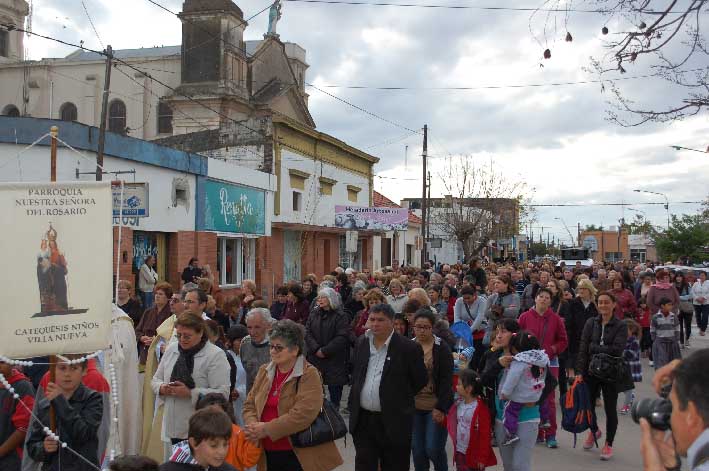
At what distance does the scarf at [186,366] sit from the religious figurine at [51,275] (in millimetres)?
1114

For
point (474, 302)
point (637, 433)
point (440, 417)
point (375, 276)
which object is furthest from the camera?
point (375, 276)

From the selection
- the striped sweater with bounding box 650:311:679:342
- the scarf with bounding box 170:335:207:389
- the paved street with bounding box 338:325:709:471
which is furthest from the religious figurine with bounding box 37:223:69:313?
the striped sweater with bounding box 650:311:679:342

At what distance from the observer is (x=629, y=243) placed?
315 ft

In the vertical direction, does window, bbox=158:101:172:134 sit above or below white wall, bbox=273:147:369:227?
above

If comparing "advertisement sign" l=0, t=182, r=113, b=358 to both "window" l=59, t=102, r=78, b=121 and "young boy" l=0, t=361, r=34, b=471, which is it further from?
"window" l=59, t=102, r=78, b=121

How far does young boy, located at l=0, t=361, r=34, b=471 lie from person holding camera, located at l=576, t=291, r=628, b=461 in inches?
224

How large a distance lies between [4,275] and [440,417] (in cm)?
371

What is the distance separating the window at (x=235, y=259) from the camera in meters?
24.1

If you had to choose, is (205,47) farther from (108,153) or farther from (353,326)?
(353,326)

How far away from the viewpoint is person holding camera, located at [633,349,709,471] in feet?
7.79

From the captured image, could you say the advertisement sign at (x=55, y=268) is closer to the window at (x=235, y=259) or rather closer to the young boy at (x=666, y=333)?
the young boy at (x=666, y=333)

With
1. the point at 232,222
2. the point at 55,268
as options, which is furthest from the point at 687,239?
the point at 55,268

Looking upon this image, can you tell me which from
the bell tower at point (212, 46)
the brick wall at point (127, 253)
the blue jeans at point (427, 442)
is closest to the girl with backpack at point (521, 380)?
the blue jeans at point (427, 442)

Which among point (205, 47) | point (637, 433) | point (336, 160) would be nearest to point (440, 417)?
point (637, 433)
